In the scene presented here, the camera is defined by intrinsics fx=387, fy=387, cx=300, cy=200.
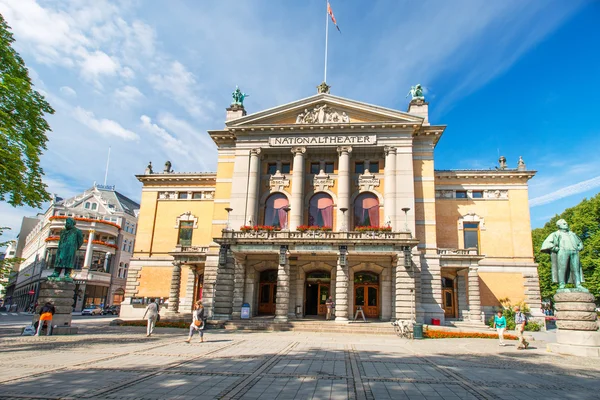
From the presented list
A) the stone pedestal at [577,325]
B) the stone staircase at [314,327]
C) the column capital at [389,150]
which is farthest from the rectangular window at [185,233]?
the stone pedestal at [577,325]

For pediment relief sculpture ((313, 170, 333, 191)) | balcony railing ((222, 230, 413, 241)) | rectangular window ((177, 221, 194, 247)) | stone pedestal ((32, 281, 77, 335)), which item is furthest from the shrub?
rectangular window ((177, 221, 194, 247))

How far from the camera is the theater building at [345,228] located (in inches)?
1159

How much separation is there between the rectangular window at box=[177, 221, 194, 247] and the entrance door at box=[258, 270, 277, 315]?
12013mm

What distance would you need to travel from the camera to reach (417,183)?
34938mm

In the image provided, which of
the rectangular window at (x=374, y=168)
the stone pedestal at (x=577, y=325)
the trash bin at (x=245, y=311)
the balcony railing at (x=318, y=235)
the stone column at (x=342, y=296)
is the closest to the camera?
the stone pedestal at (x=577, y=325)

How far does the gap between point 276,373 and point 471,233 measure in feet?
106

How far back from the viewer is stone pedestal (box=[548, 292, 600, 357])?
603 inches

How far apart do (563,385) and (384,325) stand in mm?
16519

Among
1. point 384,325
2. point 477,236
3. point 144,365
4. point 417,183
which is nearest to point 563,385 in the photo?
point 144,365

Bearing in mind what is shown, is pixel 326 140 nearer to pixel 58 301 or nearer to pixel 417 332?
pixel 417 332

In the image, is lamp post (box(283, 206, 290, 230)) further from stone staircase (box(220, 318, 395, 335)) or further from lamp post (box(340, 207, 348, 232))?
stone staircase (box(220, 318, 395, 335))

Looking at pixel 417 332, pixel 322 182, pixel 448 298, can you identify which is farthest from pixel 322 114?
pixel 417 332

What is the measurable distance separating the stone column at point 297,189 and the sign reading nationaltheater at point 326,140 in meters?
0.71

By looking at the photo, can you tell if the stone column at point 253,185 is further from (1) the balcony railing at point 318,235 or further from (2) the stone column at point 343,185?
(2) the stone column at point 343,185
